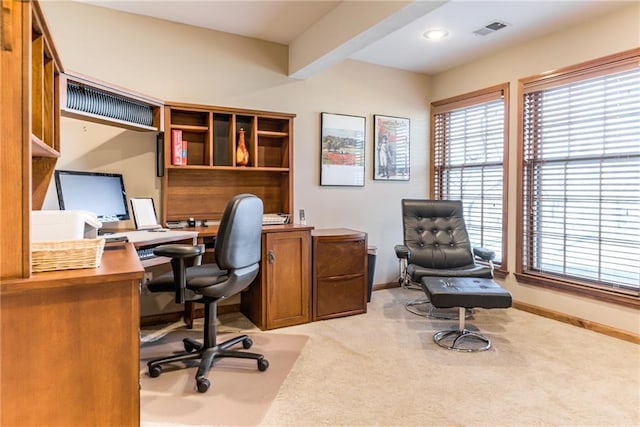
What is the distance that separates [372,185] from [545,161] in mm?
1722

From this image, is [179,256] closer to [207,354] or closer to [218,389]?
[207,354]

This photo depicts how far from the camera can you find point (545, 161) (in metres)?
3.53

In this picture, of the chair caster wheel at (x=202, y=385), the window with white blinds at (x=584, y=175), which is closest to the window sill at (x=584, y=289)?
the window with white blinds at (x=584, y=175)

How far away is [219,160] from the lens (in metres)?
3.44

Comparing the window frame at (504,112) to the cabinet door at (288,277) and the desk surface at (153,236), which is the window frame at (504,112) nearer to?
the cabinet door at (288,277)

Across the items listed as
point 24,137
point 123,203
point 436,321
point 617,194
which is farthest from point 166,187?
point 617,194

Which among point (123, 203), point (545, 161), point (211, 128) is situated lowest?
point (123, 203)

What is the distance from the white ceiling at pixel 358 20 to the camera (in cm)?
277

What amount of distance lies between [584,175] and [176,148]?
11.3 feet

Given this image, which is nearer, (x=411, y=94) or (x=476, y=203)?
(x=476, y=203)

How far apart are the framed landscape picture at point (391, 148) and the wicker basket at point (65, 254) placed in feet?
11.3

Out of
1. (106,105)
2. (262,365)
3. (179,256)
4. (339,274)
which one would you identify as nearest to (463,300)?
(339,274)

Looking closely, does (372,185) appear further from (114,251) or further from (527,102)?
(114,251)

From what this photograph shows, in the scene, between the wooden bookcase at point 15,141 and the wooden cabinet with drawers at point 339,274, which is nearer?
the wooden bookcase at point 15,141
